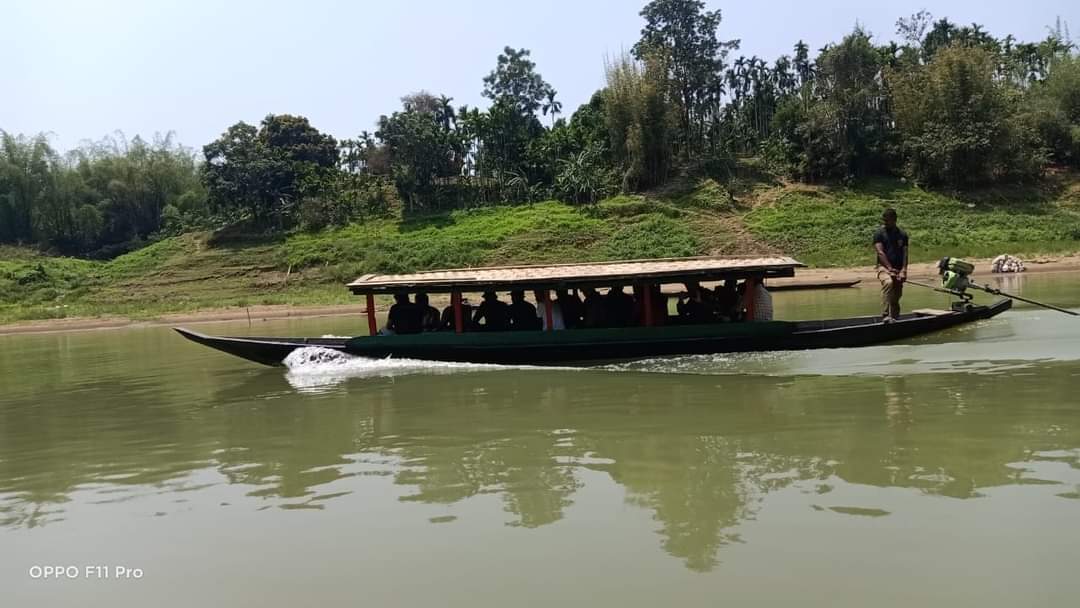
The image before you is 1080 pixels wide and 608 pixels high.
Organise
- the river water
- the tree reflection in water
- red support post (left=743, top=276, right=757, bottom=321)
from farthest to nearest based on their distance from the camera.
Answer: red support post (left=743, top=276, right=757, bottom=321), the tree reflection in water, the river water

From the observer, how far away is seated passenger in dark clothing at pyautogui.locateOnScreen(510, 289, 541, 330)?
11.9 metres

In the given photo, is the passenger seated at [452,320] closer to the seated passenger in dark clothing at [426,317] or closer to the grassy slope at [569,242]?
the seated passenger in dark clothing at [426,317]

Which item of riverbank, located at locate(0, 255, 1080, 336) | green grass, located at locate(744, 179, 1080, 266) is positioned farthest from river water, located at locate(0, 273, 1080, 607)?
green grass, located at locate(744, 179, 1080, 266)

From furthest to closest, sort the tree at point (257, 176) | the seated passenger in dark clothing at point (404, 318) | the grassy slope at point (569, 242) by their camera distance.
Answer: the tree at point (257, 176) < the grassy slope at point (569, 242) < the seated passenger in dark clothing at point (404, 318)

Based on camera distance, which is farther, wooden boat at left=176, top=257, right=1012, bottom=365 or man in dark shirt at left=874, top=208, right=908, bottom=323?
man in dark shirt at left=874, top=208, right=908, bottom=323

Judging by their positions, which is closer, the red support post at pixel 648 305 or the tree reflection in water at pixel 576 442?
the tree reflection in water at pixel 576 442

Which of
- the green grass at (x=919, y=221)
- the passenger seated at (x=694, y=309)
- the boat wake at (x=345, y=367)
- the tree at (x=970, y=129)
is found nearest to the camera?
the boat wake at (x=345, y=367)

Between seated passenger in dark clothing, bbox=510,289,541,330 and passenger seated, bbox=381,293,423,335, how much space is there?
1.57m

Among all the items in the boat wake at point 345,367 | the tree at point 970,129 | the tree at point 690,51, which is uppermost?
the tree at point 690,51

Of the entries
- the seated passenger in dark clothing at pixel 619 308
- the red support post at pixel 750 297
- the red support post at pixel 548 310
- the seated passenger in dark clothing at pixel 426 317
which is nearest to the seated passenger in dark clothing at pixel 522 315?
the red support post at pixel 548 310

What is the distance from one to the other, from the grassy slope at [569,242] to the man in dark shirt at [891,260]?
1891 cm

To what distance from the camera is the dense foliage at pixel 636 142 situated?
1414 inches

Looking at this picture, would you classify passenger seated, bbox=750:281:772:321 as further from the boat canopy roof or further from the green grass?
the green grass

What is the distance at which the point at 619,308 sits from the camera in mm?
11672
